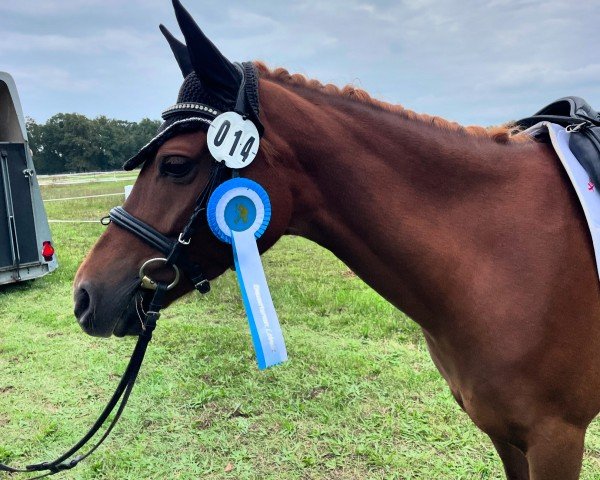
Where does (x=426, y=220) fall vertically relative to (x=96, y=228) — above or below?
above

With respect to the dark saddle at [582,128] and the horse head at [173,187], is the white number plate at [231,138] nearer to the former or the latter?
the horse head at [173,187]

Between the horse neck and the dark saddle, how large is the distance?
0.78 feet

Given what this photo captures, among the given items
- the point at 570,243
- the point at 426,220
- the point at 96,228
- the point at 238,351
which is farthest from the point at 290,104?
the point at 96,228

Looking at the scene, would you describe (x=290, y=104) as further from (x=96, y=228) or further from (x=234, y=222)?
(x=96, y=228)

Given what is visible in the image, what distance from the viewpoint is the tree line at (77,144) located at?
58.7 metres

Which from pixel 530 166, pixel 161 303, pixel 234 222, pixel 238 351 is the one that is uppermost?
pixel 530 166

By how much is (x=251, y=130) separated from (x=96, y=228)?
11.4 meters

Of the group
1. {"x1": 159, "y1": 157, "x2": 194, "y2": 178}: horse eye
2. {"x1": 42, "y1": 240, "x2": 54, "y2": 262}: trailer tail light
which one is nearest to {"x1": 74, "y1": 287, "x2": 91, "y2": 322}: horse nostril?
{"x1": 159, "y1": 157, "x2": 194, "y2": 178}: horse eye

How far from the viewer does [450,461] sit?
296cm

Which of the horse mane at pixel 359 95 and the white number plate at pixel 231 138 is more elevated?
the horse mane at pixel 359 95

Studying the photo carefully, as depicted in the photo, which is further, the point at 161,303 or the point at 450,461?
the point at 450,461

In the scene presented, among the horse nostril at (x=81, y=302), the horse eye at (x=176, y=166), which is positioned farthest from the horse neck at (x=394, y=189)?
the horse nostril at (x=81, y=302)

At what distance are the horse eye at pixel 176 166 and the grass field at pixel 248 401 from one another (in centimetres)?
221

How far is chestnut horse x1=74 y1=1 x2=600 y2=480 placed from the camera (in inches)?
63.8
